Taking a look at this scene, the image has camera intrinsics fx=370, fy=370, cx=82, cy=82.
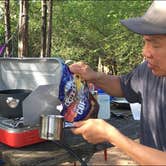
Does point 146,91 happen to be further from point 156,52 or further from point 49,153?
point 49,153

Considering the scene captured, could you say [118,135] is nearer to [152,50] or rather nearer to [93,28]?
[152,50]

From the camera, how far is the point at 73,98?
2.27 meters

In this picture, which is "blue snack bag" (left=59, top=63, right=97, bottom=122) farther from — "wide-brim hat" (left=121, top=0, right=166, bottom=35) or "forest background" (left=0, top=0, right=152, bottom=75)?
"forest background" (left=0, top=0, right=152, bottom=75)

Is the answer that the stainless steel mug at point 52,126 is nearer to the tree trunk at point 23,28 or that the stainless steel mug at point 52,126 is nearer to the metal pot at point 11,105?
the metal pot at point 11,105

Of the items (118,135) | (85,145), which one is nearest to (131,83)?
(85,145)

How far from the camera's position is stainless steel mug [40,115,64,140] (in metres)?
2.02

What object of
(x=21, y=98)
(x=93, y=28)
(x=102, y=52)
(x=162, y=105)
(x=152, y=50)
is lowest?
(x=102, y=52)

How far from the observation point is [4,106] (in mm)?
2430

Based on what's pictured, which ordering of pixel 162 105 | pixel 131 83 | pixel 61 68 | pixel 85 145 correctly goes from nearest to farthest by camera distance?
pixel 162 105 → pixel 131 83 → pixel 85 145 → pixel 61 68

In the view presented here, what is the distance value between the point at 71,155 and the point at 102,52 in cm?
1341

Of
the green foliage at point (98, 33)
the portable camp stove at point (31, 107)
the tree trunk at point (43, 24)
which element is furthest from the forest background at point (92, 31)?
the portable camp stove at point (31, 107)

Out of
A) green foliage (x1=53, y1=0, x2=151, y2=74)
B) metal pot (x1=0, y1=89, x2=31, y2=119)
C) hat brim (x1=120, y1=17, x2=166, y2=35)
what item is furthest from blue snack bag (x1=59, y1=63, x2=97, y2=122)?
green foliage (x1=53, y1=0, x2=151, y2=74)

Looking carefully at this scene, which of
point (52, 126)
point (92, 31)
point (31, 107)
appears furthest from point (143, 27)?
point (92, 31)

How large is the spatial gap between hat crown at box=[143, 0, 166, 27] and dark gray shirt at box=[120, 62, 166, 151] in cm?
39
